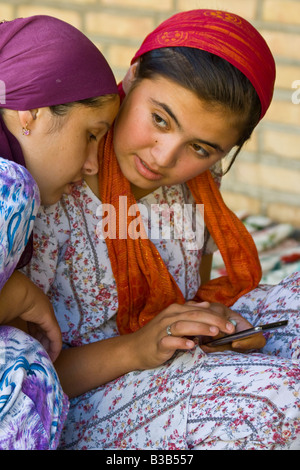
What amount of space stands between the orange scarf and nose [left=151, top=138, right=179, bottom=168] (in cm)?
17

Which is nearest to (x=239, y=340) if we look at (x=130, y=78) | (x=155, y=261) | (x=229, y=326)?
(x=229, y=326)

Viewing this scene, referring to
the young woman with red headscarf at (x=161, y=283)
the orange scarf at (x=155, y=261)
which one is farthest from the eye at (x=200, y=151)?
the orange scarf at (x=155, y=261)

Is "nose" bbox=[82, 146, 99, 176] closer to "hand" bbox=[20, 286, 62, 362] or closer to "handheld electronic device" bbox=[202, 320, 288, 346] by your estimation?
"hand" bbox=[20, 286, 62, 362]

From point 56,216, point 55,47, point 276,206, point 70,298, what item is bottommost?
point 276,206

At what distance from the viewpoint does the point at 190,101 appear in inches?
70.3

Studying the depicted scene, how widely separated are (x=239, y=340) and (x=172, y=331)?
10.2 inches

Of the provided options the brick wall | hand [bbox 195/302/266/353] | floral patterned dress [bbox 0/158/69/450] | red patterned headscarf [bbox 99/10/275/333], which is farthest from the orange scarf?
the brick wall

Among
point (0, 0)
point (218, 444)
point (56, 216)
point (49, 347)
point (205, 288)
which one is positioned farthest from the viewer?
point (0, 0)

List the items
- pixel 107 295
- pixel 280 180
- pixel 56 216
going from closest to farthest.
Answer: pixel 56 216 < pixel 107 295 < pixel 280 180

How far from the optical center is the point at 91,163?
71.2 inches

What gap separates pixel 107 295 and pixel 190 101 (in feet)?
2.00

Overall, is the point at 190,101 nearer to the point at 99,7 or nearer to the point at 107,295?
the point at 107,295

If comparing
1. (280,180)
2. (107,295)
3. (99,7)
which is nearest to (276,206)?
(280,180)

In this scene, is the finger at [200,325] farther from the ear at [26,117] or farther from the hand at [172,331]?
the ear at [26,117]
